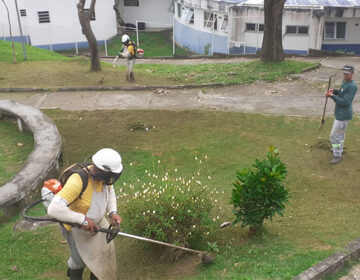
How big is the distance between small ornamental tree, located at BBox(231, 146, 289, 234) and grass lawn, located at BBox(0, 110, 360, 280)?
14.5 inches

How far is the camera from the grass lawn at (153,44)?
88.6 feet

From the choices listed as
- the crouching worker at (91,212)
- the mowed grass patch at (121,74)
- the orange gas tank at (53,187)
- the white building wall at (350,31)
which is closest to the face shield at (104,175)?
the crouching worker at (91,212)

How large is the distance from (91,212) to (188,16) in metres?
24.6

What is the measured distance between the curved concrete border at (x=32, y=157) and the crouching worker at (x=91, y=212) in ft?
7.37

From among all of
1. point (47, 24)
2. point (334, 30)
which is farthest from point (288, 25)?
point (47, 24)

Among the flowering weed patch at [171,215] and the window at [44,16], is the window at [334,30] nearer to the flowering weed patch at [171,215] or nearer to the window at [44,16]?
the window at [44,16]

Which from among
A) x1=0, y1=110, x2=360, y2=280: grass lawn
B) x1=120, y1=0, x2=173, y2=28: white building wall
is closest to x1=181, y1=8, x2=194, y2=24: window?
x1=120, y1=0, x2=173, y2=28: white building wall

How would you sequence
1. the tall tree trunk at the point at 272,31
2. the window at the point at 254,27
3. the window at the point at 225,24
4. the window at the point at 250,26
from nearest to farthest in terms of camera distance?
the tall tree trunk at the point at 272,31
the window at the point at 254,27
the window at the point at 250,26
the window at the point at 225,24

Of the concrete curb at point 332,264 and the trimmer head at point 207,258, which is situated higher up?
the concrete curb at point 332,264

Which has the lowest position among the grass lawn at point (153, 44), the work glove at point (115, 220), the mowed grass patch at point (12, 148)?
the grass lawn at point (153, 44)

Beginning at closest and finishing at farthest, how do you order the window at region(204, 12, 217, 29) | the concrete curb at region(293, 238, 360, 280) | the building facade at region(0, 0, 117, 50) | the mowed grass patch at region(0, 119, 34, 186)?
the concrete curb at region(293, 238, 360, 280) < the mowed grass patch at region(0, 119, 34, 186) < the window at region(204, 12, 217, 29) < the building facade at region(0, 0, 117, 50)

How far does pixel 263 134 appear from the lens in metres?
9.18

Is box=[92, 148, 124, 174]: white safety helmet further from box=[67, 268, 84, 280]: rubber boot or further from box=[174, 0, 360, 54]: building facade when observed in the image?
box=[174, 0, 360, 54]: building facade

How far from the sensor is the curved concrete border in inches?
253
